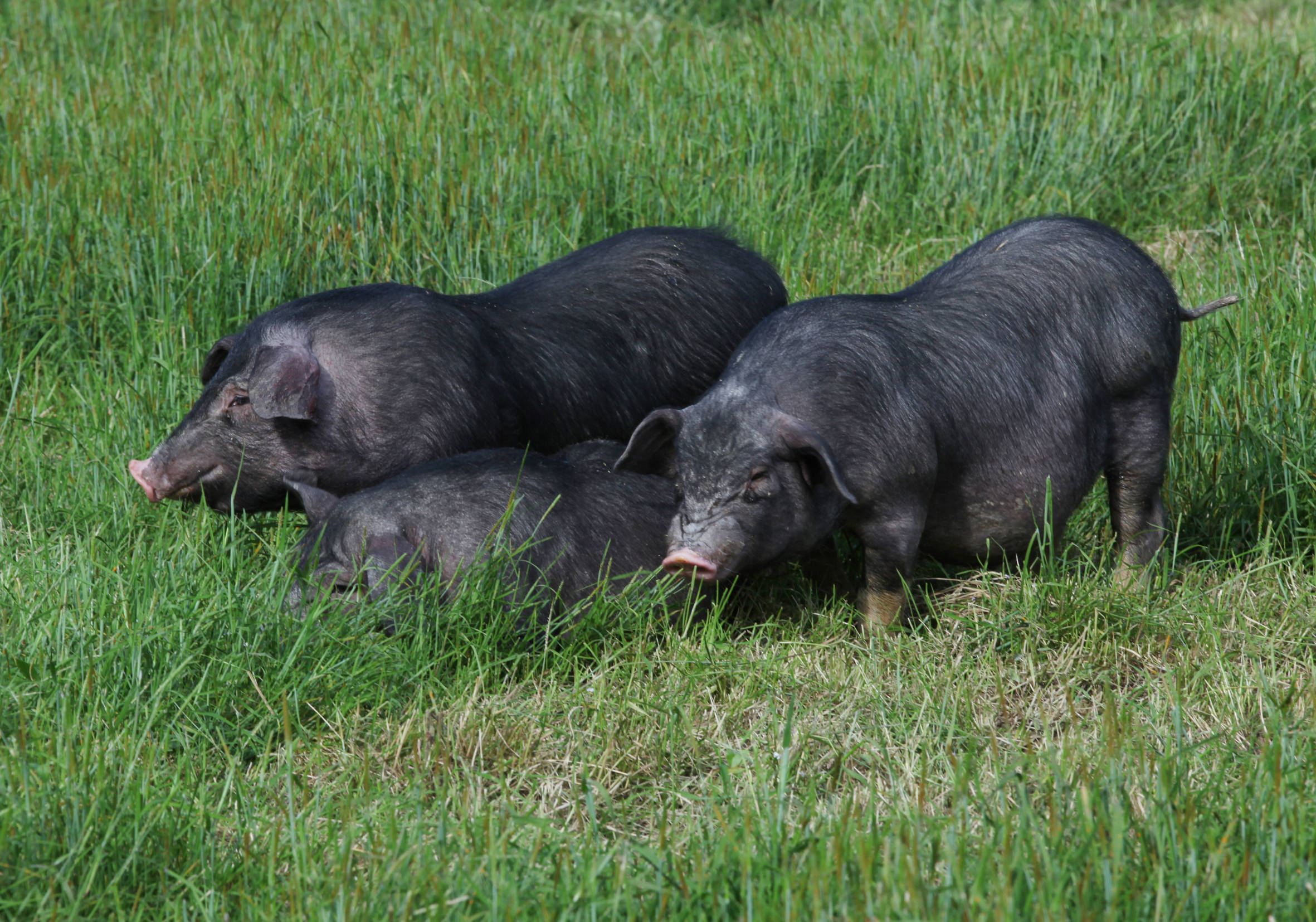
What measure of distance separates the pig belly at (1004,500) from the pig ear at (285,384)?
5.67 ft

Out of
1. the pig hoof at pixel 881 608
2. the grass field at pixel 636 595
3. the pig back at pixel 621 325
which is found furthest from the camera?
the pig back at pixel 621 325

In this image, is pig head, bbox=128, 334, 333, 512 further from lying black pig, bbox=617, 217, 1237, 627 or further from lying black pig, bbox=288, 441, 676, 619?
lying black pig, bbox=617, 217, 1237, 627

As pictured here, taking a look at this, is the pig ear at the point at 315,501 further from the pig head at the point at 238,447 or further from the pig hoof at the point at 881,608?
the pig hoof at the point at 881,608

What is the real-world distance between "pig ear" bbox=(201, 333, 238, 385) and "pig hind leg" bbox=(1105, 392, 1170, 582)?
2589 mm

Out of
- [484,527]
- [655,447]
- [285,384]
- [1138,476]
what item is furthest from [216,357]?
[1138,476]

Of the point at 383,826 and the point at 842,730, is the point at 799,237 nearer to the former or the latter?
the point at 842,730

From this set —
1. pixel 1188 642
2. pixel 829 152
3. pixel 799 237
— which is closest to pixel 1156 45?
pixel 829 152

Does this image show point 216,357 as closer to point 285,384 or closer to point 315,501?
point 285,384

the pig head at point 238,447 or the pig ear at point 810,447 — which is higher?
the pig ear at point 810,447

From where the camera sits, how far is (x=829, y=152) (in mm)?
6441

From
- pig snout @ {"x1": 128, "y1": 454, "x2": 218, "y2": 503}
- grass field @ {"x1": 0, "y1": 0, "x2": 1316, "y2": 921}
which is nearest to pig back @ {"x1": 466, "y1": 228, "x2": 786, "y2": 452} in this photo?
grass field @ {"x1": 0, "y1": 0, "x2": 1316, "y2": 921}

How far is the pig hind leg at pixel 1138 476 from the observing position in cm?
410

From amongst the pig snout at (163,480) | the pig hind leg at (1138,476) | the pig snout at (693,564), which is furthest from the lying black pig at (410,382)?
the pig hind leg at (1138,476)

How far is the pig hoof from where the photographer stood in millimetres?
3822
